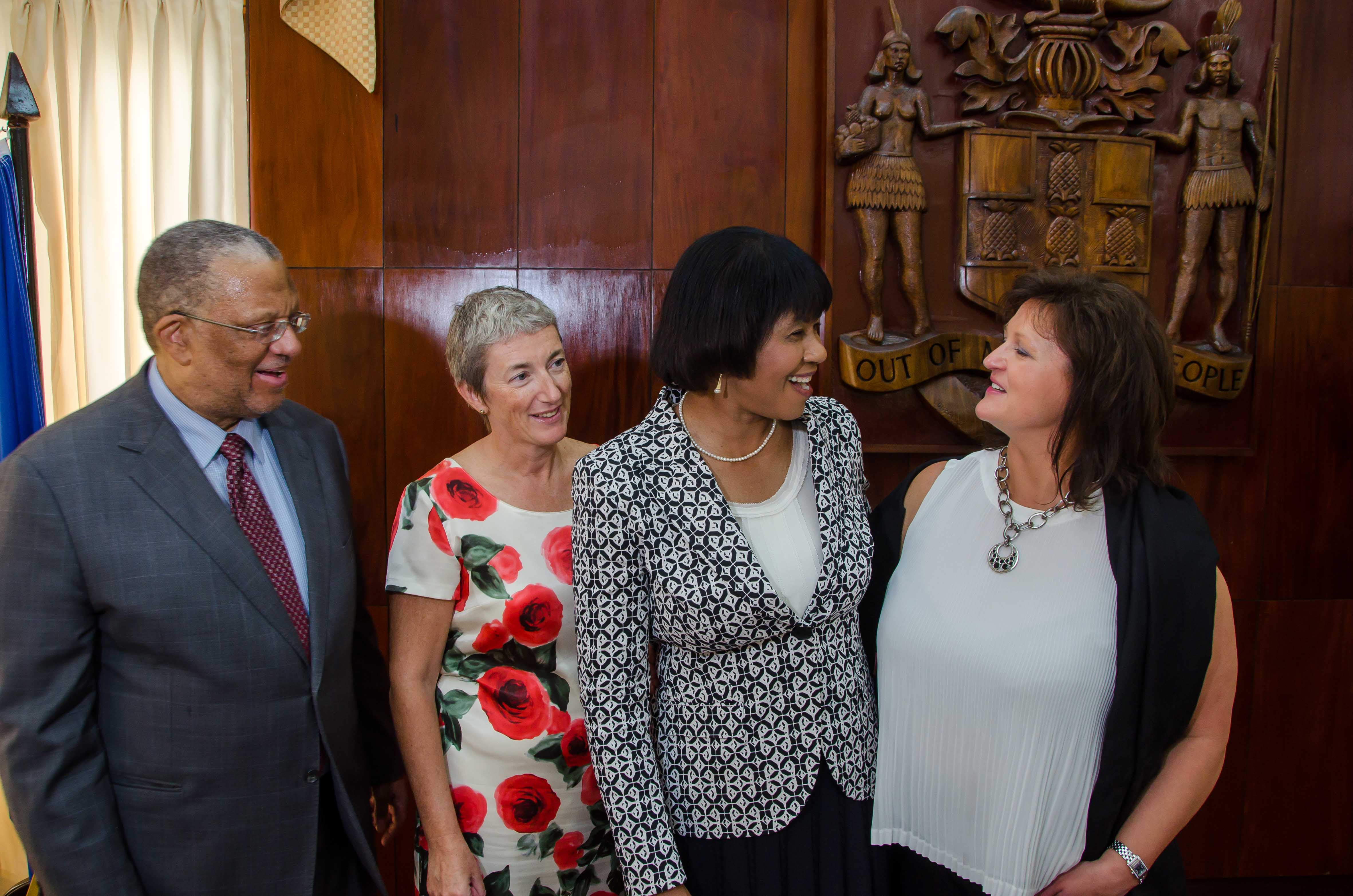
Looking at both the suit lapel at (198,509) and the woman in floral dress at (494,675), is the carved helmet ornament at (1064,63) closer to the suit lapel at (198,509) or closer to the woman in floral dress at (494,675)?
the woman in floral dress at (494,675)

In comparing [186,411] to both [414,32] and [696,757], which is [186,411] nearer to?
[696,757]

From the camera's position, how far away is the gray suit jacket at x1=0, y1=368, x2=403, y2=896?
4.02ft

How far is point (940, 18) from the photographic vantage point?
7.50 feet

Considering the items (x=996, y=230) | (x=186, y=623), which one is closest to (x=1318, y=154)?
(x=996, y=230)

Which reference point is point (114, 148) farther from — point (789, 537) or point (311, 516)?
point (789, 537)

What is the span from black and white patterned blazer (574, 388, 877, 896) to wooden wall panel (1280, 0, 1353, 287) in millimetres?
2077

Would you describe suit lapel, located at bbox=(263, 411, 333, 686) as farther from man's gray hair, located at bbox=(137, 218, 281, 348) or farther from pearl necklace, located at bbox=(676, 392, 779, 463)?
pearl necklace, located at bbox=(676, 392, 779, 463)

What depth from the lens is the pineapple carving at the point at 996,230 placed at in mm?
2281

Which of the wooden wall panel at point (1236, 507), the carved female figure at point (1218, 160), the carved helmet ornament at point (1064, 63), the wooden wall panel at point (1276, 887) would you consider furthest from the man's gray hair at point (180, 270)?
the wooden wall panel at point (1276, 887)

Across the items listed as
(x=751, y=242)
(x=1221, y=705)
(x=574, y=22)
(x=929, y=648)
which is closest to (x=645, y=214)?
(x=574, y=22)

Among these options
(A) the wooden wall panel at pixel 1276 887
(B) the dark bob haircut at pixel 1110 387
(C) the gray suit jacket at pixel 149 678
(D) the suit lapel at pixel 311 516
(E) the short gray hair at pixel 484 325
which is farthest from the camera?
(A) the wooden wall panel at pixel 1276 887

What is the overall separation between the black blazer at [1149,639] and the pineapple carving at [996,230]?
1098 millimetres

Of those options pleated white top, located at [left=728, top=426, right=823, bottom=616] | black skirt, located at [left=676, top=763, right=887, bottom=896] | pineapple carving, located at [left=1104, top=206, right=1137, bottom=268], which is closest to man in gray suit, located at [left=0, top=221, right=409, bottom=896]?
black skirt, located at [left=676, top=763, right=887, bottom=896]

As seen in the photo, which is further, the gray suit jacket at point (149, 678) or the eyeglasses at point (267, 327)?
the eyeglasses at point (267, 327)
